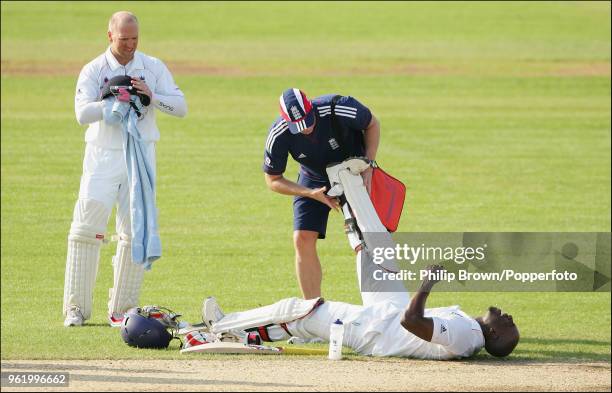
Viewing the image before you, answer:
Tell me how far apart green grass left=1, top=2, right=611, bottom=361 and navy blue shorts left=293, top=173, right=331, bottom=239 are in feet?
5.72

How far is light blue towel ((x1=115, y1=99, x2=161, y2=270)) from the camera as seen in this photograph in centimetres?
973

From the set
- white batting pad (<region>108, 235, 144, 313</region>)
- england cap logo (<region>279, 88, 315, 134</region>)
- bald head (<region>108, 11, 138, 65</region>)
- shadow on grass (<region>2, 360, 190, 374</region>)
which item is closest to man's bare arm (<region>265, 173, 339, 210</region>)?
england cap logo (<region>279, 88, 315, 134</region>)

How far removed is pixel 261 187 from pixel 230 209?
5.13 feet

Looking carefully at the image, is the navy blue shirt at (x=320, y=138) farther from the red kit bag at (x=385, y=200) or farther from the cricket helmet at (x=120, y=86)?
the cricket helmet at (x=120, y=86)

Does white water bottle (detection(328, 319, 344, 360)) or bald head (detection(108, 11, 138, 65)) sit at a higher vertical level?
bald head (detection(108, 11, 138, 65))

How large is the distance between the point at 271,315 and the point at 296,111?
154 cm

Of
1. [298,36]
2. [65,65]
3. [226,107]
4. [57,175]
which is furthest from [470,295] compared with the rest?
[298,36]

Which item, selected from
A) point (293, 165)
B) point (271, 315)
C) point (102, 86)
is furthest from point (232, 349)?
point (293, 165)

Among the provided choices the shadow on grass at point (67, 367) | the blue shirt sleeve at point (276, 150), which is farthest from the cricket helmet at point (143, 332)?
the blue shirt sleeve at point (276, 150)

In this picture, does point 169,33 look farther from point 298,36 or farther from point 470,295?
point 470,295

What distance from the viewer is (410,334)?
8.91 metres

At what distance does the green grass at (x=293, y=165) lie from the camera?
41.2 ft

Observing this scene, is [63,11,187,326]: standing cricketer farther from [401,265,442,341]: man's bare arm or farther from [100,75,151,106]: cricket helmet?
[401,265,442,341]: man's bare arm

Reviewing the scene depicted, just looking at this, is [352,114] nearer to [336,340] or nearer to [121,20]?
[336,340]
